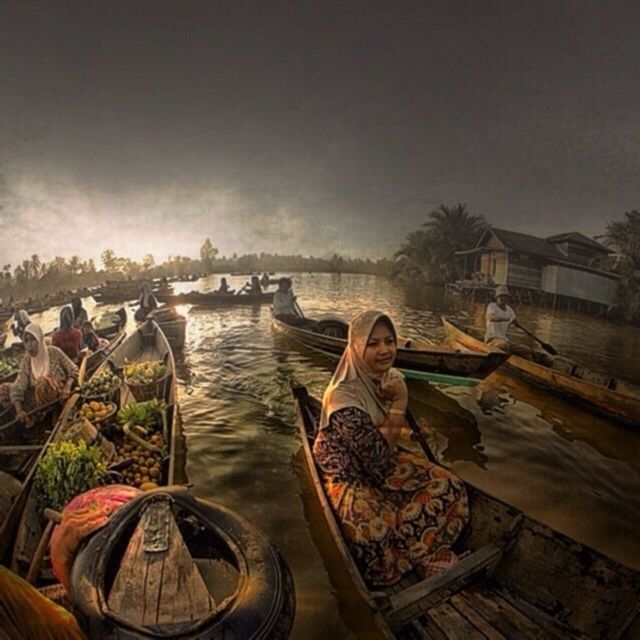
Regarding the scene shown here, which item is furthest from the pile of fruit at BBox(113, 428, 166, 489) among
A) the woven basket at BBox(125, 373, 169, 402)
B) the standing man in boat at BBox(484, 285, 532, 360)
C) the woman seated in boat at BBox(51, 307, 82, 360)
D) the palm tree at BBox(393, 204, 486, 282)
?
the palm tree at BBox(393, 204, 486, 282)

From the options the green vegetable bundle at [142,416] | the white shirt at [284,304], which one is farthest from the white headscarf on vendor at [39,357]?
the white shirt at [284,304]

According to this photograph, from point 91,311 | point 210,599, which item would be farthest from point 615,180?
point 91,311

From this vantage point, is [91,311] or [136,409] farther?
[91,311]

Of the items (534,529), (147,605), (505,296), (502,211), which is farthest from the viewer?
(502,211)

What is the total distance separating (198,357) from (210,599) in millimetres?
9966

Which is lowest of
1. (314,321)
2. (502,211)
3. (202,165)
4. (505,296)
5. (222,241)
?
(314,321)

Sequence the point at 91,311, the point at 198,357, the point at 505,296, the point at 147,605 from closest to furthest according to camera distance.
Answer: the point at 147,605, the point at 505,296, the point at 198,357, the point at 91,311

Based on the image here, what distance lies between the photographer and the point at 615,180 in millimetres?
12234

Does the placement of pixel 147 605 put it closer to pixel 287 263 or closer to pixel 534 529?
pixel 534 529

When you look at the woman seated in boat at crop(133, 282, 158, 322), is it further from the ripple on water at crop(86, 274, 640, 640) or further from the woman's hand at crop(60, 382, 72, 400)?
the woman's hand at crop(60, 382, 72, 400)

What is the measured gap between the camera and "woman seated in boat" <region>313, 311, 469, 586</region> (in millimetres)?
2643

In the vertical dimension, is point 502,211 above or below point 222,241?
Answer: above

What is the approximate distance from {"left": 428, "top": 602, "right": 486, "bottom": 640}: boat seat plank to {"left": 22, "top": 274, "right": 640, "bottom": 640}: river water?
105 cm

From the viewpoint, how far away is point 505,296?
927cm
